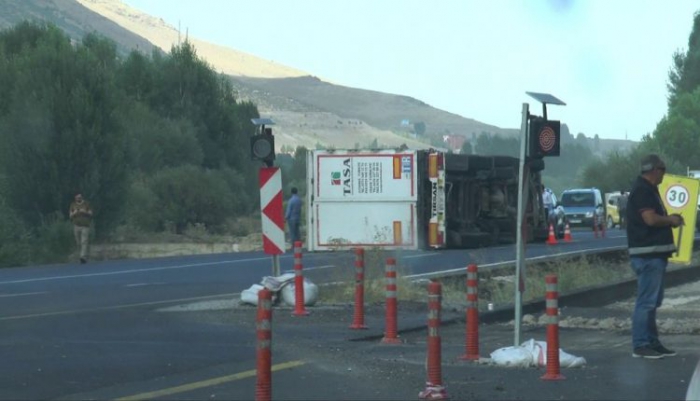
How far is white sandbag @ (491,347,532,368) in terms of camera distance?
1311cm

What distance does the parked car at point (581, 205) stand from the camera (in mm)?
64562

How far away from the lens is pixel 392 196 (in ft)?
121

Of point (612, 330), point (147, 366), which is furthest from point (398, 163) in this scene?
point (147, 366)

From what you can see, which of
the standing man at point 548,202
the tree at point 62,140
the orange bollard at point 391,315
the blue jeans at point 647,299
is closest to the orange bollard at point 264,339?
the blue jeans at point 647,299

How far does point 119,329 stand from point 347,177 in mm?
20548

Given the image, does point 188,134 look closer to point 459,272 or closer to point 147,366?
point 459,272

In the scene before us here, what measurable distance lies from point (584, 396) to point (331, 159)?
2648cm

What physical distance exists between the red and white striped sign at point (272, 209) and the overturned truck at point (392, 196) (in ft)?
53.0

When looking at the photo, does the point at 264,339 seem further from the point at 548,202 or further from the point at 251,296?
the point at 548,202

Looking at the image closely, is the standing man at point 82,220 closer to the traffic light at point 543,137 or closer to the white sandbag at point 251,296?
the white sandbag at point 251,296

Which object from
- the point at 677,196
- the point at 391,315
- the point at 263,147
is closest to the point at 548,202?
the point at 677,196

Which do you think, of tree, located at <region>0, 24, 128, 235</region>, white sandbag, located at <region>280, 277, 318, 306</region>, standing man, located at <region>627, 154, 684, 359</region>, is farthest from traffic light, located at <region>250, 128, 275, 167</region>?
tree, located at <region>0, 24, 128, 235</region>

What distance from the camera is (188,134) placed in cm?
6556

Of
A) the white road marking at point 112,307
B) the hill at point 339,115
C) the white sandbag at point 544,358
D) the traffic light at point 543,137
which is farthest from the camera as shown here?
the hill at point 339,115
